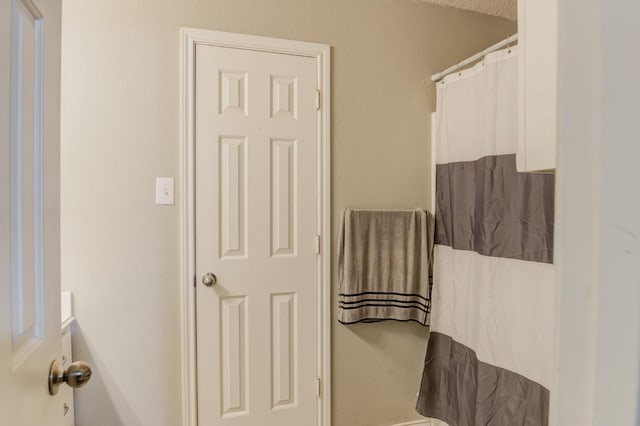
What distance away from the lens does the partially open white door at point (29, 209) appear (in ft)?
1.77

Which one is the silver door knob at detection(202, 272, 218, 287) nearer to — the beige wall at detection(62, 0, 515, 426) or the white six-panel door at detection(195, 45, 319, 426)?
the white six-panel door at detection(195, 45, 319, 426)

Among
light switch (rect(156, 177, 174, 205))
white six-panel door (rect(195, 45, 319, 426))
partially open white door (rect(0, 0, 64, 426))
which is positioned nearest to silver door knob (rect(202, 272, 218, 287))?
white six-panel door (rect(195, 45, 319, 426))

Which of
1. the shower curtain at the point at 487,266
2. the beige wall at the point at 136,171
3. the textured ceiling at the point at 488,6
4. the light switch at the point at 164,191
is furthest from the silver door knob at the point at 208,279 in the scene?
the textured ceiling at the point at 488,6

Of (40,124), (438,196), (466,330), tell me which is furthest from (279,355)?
(40,124)

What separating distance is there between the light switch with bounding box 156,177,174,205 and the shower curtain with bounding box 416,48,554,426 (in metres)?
1.34

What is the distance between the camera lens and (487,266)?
5.20 feet

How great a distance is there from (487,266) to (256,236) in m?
1.06

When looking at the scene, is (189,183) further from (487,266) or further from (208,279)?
(487,266)

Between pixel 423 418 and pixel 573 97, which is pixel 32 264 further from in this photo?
pixel 423 418

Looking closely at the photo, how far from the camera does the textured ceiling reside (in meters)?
1.98

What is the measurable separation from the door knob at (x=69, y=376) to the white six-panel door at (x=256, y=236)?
3.02 ft

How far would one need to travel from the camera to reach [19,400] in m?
0.56

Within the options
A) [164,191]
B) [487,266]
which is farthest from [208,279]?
[487,266]

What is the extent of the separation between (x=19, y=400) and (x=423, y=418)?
198 cm
